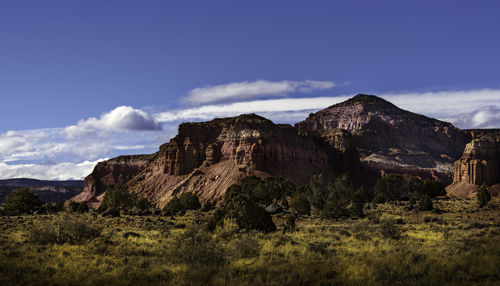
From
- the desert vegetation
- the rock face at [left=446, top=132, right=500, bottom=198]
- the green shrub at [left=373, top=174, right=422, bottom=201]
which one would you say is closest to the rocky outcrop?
the green shrub at [left=373, top=174, right=422, bottom=201]

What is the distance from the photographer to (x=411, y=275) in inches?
684

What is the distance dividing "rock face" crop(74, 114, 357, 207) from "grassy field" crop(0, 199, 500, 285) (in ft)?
269

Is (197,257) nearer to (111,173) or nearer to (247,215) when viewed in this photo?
(247,215)

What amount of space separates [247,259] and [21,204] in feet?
185

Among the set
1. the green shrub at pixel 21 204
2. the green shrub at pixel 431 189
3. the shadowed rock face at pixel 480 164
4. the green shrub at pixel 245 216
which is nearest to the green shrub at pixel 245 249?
the green shrub at pixel 245 216

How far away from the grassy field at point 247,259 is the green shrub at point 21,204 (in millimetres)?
39376

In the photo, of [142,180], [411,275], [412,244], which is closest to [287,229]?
[412,244]

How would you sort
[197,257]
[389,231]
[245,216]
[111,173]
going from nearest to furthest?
[197,257] → [389,231] → [245,216] → [111,173]

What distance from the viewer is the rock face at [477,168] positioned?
13509 cm

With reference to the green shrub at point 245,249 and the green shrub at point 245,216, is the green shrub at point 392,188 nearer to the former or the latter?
the green shrub at point 245,216

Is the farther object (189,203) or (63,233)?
(189,203)

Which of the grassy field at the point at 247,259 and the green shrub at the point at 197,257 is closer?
the grassy field at the point at 247,259

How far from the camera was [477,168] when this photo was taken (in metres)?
137

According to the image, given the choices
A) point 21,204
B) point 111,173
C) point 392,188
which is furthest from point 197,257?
point 111,173
